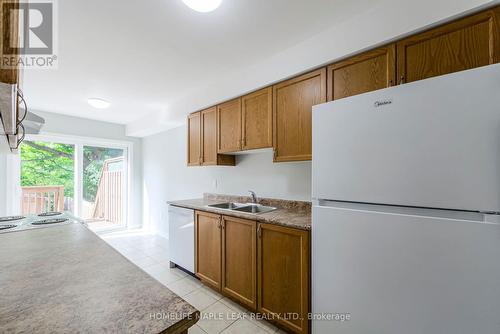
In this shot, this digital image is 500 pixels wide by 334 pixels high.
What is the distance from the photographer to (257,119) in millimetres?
2156

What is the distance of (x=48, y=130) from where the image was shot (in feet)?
11.8

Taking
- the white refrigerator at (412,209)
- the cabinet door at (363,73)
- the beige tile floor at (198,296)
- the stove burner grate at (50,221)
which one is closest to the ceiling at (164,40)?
the cabinet door at (363,73)

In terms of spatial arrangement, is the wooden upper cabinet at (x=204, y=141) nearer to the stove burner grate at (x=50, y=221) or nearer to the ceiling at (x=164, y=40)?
the ceiling at (x=164, y=40)

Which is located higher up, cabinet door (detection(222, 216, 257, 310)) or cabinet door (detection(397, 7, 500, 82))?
cabinet door (detection(397, 7, 500, 82))

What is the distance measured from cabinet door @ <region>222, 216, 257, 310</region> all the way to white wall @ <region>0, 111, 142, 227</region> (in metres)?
3.52

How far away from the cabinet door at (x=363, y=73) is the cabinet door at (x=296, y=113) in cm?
9

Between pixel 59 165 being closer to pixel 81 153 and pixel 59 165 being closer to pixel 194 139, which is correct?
pixel 81 153

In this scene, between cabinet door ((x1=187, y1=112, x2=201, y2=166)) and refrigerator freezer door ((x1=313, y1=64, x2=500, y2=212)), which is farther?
cabinet door ((x1=187, y1=112, x2=201, y2=166))

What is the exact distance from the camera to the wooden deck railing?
11.4ft

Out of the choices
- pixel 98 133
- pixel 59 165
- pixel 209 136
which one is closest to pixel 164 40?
pixel 209 136

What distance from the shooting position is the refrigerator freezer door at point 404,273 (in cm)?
86

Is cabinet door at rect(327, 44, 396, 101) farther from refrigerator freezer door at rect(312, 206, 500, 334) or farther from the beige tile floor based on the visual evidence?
the beige tile floor

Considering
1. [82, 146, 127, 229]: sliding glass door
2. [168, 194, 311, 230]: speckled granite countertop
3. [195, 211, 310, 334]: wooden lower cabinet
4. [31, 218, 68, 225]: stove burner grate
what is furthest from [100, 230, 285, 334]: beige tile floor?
[31, 218, 68, 225]: stove burner grate

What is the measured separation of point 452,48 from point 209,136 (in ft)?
7.44
